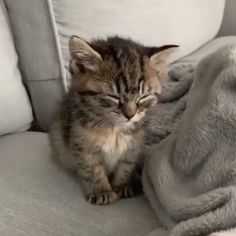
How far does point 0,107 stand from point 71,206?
0.34 m

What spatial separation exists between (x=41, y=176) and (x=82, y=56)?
30 centimetres

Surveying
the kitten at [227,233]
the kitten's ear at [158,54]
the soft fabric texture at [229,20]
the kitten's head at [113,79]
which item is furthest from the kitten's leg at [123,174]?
the soft fabric texture at [229,20]

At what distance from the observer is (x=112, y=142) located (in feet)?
3.69

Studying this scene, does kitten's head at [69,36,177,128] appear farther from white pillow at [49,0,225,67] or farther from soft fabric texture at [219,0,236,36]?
soft fabric texture at [219,0,236,36]

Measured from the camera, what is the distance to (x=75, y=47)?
1.02 m

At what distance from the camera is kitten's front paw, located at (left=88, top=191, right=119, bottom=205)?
1.06 metres

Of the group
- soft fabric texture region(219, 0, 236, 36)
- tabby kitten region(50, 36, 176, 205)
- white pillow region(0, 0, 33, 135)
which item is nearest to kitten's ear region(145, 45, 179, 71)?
tabby kitten region(50, 36, 176, 205)

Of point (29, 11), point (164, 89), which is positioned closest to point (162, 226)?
point (164, 89)

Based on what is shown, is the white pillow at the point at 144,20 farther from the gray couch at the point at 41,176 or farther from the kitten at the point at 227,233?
the kitten at the point at 227,233

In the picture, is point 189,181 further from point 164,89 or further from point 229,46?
point 164,89

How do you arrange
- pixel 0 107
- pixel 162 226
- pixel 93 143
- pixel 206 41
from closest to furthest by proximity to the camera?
1. pixel 162 226
2. pixel 93 143
3. pixel 0 107
4. pixel 206 41

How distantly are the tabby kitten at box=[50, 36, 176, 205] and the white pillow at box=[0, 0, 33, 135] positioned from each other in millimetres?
139

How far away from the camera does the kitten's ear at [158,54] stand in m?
1.08

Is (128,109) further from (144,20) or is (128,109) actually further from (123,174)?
(144,20)
